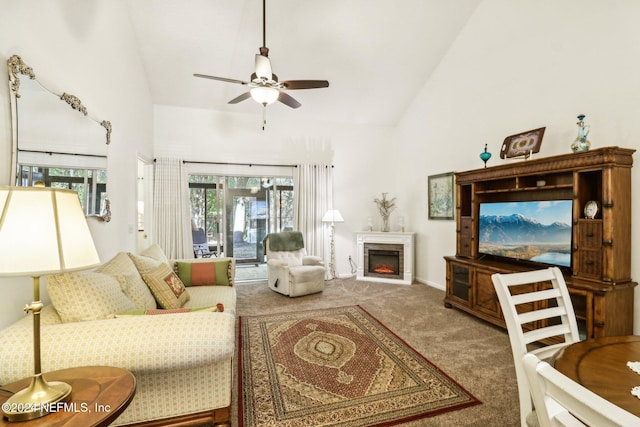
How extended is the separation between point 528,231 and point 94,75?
4.52m

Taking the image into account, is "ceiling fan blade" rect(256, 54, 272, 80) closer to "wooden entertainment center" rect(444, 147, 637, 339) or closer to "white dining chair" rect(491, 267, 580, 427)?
"white dining chair" rect(491, 267, 580, 427)

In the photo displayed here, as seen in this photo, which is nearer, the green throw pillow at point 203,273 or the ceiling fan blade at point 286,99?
the ceiling fan blade at point 286,99

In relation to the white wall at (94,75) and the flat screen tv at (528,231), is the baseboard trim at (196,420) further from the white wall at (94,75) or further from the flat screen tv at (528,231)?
the flat screen tv at (528,231)

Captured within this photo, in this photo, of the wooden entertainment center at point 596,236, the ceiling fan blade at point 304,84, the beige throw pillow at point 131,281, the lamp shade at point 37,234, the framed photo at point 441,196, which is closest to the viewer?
the lamp shade at point 37,234

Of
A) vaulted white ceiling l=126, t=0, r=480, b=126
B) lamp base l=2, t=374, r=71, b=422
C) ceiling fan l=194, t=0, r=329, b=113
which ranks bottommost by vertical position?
lamp base l=2, t=374, r=71, b=422

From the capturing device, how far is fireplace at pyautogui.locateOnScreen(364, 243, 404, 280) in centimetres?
541

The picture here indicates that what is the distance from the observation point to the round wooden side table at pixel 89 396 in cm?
102

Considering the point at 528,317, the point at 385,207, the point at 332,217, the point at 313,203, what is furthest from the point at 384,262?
the point at 528,317

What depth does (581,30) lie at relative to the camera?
300 centimetres

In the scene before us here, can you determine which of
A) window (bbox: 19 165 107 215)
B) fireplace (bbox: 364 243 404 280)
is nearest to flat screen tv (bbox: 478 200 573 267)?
fireplace (bbox: 364 243 404 280)

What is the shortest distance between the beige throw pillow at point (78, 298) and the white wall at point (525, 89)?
4066 millimetres

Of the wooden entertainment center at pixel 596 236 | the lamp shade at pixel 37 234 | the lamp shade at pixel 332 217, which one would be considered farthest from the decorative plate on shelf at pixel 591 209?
the lamp shade at pixel 37 234

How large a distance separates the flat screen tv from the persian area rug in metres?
1.65

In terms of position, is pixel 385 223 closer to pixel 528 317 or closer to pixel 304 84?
pixel 304 84
